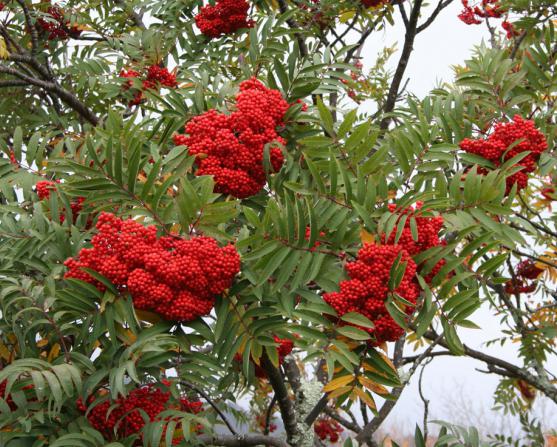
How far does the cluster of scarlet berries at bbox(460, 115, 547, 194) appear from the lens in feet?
8.12

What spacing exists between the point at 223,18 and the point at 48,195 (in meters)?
1.78

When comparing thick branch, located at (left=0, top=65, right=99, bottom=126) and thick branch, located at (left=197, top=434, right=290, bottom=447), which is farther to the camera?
thick branch, located at (left=0, top=65, right=99, bottom=126)

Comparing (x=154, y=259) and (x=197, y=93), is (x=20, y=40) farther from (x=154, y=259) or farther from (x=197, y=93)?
(x=154, y=259)

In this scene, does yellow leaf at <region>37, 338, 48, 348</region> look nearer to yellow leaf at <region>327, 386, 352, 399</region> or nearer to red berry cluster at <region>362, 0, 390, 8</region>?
yellow leaf at <region>327, 386, 352, 399</region>

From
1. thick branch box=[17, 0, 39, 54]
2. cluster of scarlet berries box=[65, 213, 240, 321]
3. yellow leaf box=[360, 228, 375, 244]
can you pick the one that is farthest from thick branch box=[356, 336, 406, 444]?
thick branch box=[17, 0, 39, 54]

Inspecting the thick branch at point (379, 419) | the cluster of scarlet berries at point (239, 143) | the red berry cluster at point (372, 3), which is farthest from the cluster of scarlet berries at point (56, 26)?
the thick branch at point (379, 419)

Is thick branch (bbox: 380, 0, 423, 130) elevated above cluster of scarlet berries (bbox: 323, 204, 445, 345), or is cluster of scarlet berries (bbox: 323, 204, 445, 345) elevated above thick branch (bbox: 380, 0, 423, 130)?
thick branch (bbox: 380, 0, 423, 130)

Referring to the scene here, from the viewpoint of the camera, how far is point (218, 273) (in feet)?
6.40

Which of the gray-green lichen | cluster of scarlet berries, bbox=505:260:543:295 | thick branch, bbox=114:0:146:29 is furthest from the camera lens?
cluster of scarlet berries, bbox=505:260:543:295

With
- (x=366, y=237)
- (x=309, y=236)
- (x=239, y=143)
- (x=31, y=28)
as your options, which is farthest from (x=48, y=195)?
(x=31, y=28)

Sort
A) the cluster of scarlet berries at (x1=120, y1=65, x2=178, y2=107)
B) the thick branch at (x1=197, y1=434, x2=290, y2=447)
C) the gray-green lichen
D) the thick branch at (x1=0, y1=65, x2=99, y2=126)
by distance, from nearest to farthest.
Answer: the thick branch at (x1=197, y1=434, x2=290, y2=447)
the gray-green lichen
the cluster of scarlet berries at (x1=120, y1=65, x2=178, y2=107)
the thick branch at (x1=0, y1=65, x2=99, y2=126)

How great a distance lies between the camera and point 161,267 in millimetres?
1940

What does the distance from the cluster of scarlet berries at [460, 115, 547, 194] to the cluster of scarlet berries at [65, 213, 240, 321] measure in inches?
39.5

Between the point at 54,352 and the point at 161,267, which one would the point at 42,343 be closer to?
the point at 54,352
